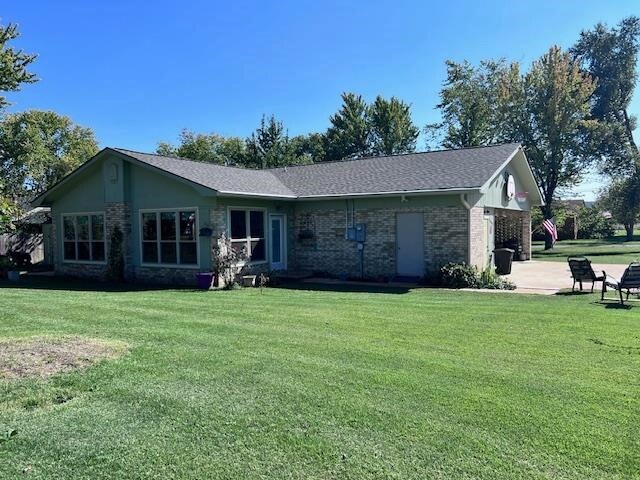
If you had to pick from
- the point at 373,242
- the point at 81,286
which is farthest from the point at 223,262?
the point at 373,242

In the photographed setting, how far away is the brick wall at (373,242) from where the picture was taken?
14.8 metres

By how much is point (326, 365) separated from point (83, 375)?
262 cm

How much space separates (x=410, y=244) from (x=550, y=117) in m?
19.4

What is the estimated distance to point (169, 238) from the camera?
1563 centimetres

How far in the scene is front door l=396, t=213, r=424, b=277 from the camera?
15398 mm

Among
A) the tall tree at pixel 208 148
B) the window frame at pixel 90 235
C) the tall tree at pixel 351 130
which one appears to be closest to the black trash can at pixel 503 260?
the window frame at pixel 90 235

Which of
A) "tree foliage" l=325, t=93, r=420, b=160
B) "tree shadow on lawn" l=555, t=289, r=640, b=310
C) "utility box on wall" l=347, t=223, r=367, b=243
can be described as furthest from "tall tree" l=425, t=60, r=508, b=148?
"tree shadow on lawn" l=555, t=289, r=640, b=310

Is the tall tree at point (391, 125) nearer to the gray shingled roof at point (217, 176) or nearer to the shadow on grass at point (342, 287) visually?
the gray shingled roof at point (217, 176)

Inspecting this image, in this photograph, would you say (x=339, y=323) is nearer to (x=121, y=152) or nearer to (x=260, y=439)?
(x=260, y=439)

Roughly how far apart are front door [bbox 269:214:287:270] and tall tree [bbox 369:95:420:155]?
29.4 metres

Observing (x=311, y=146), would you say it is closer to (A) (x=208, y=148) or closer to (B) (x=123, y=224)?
(A) (x=208, y=148)

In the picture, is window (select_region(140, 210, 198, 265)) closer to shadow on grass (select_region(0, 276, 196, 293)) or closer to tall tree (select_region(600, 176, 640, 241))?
shadow on grass (select_region(0, 276, 196, 293))

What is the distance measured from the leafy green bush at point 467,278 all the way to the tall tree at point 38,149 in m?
28.1

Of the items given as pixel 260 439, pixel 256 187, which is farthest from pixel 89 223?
pixel 260 439
